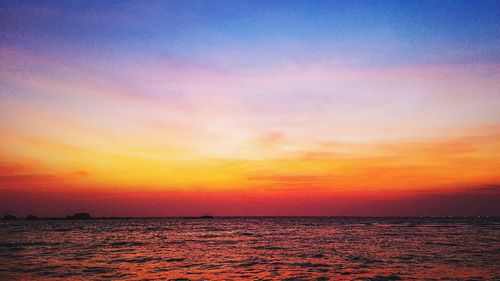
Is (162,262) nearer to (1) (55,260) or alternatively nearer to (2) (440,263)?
(1) (55,260)

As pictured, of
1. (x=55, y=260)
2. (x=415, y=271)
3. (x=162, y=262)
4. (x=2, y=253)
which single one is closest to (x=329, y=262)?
(x=415, y=271)

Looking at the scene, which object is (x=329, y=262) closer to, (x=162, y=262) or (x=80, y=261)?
(x=162, y=262)

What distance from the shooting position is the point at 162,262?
30359mm

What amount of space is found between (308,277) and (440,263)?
12.4m

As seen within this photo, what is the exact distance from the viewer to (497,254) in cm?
3434

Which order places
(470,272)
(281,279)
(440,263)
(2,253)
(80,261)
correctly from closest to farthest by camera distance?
(281,279) < (470,272) < (440,263) < (80,261) < (2,253)

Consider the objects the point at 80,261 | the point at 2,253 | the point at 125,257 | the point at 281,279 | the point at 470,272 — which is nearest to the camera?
the point at 281,279

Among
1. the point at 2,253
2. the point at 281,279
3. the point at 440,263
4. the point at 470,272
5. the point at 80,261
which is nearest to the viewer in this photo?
the point at 281,279

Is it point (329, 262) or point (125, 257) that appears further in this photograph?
point (125, 257)

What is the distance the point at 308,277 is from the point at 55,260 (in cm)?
2148

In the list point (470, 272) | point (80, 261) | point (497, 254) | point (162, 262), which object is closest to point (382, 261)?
point (470, 272)

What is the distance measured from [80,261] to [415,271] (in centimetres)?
2525

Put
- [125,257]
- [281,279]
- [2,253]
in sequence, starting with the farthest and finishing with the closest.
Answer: [2,253] → [125,257] → [281,279]

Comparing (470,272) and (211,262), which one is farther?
(211,262)
